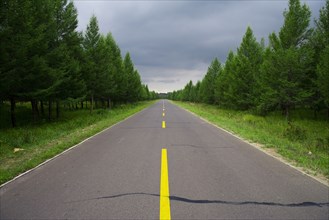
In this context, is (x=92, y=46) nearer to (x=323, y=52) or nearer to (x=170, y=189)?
(x=323, y=52)

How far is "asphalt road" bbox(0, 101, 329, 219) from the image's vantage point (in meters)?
4.05

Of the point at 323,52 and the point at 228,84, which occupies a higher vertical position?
the point at 323,52

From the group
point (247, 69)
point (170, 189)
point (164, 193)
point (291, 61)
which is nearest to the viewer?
point (164, 193)

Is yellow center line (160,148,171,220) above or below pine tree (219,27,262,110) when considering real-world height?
below

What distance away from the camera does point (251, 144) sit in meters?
10.4

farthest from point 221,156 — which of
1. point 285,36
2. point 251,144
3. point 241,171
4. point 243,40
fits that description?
point 243,40

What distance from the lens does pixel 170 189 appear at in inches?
198

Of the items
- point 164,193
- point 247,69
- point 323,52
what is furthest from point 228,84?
point 164,193

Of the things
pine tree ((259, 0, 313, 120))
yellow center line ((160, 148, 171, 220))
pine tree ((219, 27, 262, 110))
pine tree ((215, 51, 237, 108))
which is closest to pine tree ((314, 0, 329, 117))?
pine tree ((259, 0, 313, 120))

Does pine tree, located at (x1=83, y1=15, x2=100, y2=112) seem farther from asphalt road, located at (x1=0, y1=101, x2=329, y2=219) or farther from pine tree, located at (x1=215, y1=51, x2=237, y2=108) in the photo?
asphalt road, located at (x1=0, y1=101, x2=329, y2=219)

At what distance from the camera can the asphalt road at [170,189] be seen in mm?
4055

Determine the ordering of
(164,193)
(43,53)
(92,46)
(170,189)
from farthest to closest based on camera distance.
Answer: (92,46) → (43,53) → (170,189) → (164,193)

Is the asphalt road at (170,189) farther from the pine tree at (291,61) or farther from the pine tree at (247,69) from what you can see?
the pine tree at (247,69)

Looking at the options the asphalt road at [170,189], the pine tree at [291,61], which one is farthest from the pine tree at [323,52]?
the asphalt road at [170,189]
